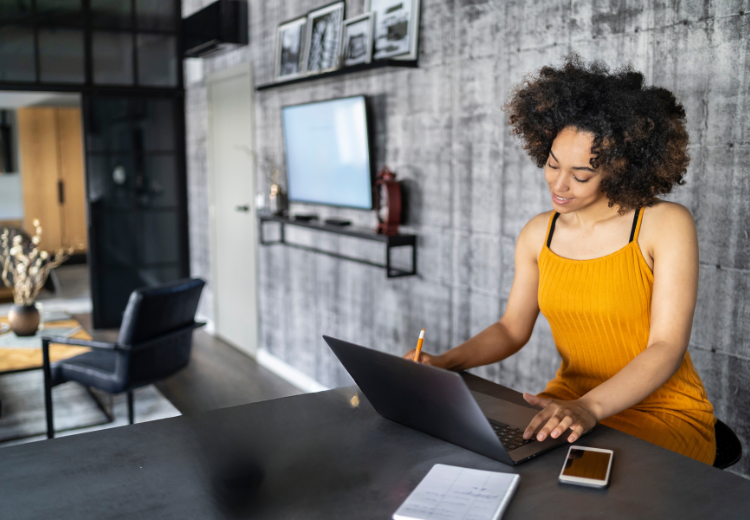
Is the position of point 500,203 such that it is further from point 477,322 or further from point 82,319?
point 82,319

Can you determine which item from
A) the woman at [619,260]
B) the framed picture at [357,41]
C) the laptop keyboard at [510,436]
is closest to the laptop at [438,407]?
the laptop keyboard at [510,436]

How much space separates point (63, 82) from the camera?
18.5ft

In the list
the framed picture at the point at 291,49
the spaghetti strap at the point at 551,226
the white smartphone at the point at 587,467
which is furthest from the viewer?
the framed picture at the point at 291,49

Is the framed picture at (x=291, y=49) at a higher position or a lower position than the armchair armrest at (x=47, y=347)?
higher

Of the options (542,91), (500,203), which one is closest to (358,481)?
(542,91)

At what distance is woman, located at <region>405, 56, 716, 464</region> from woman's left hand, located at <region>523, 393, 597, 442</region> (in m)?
0.09

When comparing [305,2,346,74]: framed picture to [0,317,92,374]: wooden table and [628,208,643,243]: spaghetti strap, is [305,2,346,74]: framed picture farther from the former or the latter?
[628,208,643,243]: spaghetti strap

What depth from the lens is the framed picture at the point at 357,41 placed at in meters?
3.49

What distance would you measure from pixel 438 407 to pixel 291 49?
3.57m

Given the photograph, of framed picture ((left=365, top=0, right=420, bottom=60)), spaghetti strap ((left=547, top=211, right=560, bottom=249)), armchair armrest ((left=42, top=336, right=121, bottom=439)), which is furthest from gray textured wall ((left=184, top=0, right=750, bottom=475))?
armchair armrest ((left=42, top=336, right=121, bottom=439))

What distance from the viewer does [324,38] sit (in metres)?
3.89

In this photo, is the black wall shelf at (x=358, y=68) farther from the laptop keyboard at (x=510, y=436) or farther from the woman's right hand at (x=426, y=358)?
the laptop keyboard at (x=510, y=436)

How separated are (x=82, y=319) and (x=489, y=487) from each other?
6.23 meters

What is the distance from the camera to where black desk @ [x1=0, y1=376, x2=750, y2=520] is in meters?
0.98
